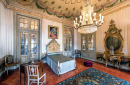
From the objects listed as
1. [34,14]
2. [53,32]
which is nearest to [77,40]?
[53,32]

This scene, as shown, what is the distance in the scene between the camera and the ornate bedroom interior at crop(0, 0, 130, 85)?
309cm

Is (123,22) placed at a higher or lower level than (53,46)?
higher

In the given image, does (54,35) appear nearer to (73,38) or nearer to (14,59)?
(73,38)

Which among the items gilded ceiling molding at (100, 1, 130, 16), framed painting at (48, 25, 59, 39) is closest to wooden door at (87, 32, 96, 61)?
gilded ceiling molding at (100, 1, 130, 16)

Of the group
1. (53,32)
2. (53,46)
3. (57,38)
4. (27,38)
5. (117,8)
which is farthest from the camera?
(57,38)

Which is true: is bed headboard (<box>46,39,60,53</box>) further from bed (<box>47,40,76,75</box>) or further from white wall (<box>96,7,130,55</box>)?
white wall (<box>96,7,130,55</box>)

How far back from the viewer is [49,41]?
5.55 m

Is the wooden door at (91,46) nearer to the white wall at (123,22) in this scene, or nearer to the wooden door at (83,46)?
the wooden door at (83,46)

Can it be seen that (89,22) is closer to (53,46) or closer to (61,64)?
(61,64)

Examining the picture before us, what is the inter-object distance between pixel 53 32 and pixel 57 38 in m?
0.74

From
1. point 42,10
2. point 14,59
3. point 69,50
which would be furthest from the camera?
point 69,50

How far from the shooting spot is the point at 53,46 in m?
5.57

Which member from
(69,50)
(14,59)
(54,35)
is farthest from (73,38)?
(14,59)

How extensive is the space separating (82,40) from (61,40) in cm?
263
